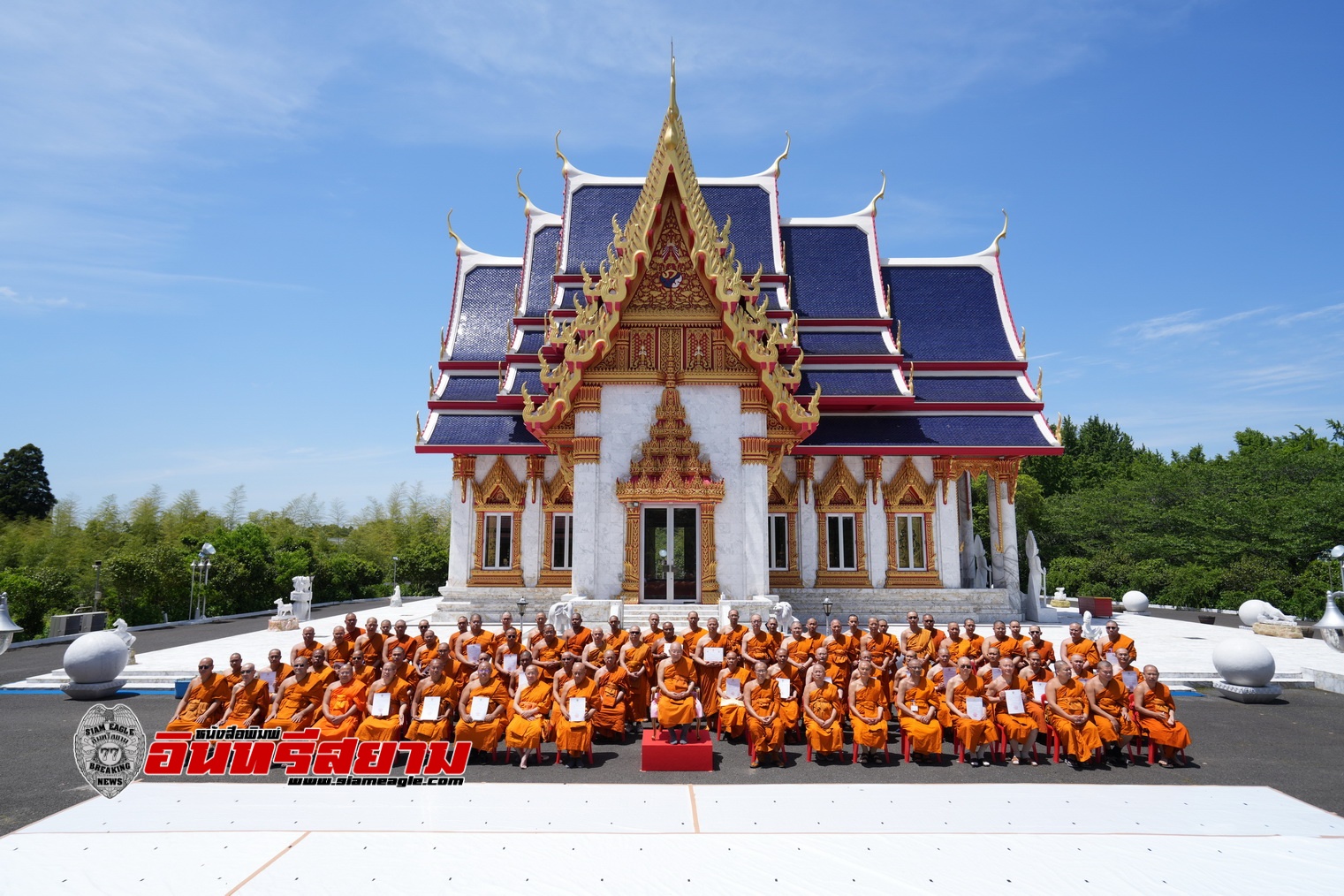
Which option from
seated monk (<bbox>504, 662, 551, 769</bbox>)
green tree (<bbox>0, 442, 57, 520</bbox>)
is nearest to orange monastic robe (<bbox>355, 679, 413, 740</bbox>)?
seated monk (<bbox>504, 662, 551, 769</bbox>)

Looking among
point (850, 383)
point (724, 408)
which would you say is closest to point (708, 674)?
point (724, 408)

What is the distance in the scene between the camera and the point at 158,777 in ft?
24.8

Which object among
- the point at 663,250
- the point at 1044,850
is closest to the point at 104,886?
the point at 1044,850

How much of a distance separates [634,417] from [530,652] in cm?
846

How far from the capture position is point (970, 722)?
8.10 metres

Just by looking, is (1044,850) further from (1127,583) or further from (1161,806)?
(1127,583)

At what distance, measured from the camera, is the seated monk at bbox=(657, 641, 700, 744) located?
27.7 feet

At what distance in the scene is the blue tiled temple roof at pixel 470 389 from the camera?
21.1 m

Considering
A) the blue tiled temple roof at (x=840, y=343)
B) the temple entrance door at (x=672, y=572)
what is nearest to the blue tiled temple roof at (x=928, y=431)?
the blue tiled temple roof at (x=840, y=343)

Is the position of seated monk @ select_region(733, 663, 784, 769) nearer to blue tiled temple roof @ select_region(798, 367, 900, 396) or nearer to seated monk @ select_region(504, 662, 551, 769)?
seated monk @ select_region(504, 662, 551, 769)

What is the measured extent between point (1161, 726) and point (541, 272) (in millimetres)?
19487

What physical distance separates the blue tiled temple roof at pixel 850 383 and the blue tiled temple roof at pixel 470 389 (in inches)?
334

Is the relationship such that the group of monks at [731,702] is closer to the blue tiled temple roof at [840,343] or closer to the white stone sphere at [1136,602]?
the blue tiled temple roof at [840,343]

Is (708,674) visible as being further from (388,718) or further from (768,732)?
(388,718)
